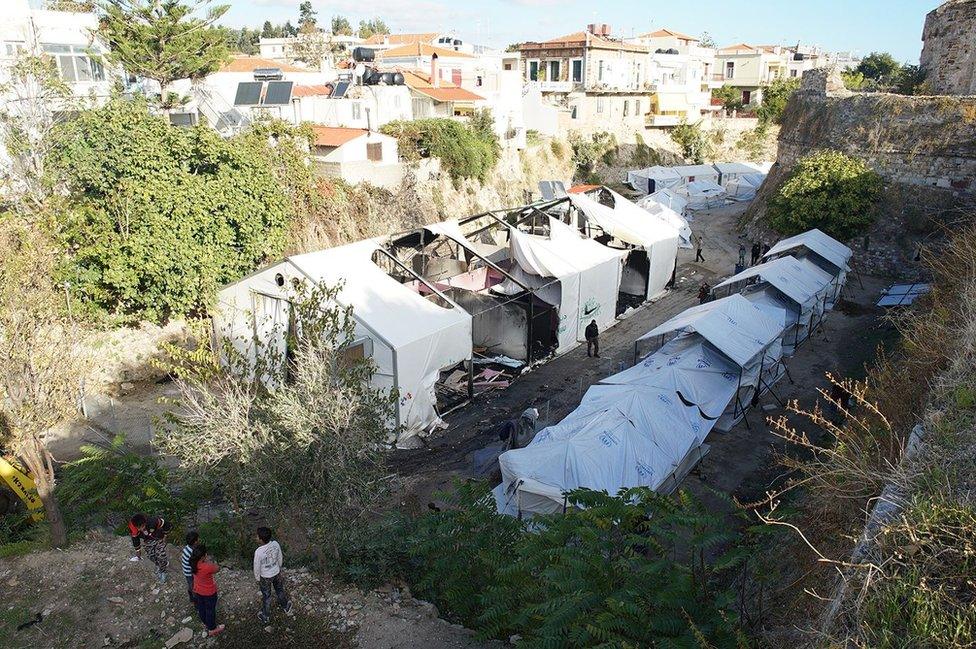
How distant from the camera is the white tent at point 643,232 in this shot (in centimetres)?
2267

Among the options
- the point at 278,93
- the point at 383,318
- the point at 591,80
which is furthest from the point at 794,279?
the point at 591,80

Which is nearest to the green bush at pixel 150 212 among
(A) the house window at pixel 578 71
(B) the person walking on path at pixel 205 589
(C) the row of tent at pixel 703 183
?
(B) the person walking on path at pixel 205 589

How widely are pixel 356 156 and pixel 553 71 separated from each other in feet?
114

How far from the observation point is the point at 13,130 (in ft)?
62.3

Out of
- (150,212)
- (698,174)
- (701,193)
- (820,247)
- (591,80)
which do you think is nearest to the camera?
(150,212)

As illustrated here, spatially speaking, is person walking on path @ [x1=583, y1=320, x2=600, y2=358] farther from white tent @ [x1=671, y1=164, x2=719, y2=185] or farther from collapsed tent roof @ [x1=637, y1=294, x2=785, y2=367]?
white tent @ [x1=671, y1=164, x2=719, y2=185]

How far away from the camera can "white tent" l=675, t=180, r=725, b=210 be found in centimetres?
4103

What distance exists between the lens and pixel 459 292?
18.0 meters

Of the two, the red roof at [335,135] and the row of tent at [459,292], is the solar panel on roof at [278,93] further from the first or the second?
the row of tent at [459,292]

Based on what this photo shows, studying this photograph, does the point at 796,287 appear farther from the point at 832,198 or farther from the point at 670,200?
the point at 670,200

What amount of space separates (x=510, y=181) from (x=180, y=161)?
24341 millimetres

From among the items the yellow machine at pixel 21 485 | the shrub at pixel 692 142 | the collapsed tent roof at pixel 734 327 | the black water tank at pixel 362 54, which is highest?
the black water tank at pixel 362 54

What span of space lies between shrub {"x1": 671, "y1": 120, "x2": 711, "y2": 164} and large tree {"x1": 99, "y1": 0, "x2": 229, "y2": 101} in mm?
41006

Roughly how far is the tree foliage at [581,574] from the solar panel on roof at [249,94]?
25.9 m
